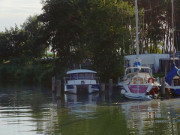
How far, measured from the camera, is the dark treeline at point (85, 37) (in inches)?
1949

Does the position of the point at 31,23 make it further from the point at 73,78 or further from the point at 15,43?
the point at 73,78

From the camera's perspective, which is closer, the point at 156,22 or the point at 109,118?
the point at 109,118

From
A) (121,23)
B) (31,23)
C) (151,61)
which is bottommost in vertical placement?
(151,61)

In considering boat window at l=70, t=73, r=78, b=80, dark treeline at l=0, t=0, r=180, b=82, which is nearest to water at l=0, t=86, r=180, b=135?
boat window at l=70, t=73, r=78, b=80

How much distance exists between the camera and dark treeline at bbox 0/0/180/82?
49500 mm

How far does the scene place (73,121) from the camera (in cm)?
2309

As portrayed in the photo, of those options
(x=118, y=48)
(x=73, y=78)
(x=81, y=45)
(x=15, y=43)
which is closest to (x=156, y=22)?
(x=81, y=45)

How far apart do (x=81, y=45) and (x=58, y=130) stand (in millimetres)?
43308

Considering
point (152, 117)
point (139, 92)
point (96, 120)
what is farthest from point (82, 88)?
point (96, 120)

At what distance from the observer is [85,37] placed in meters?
59.6

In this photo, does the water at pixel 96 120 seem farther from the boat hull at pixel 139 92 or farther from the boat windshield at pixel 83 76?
the boat windshield at pixel 83 76

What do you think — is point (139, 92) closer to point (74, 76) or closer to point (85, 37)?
point (74, 76)

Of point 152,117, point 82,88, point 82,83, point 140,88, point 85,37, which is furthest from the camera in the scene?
point 85,37

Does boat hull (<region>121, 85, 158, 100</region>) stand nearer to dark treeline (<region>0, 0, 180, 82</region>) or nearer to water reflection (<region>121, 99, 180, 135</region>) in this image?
water reflection (<region>121, 99, 180, 135</region>)
